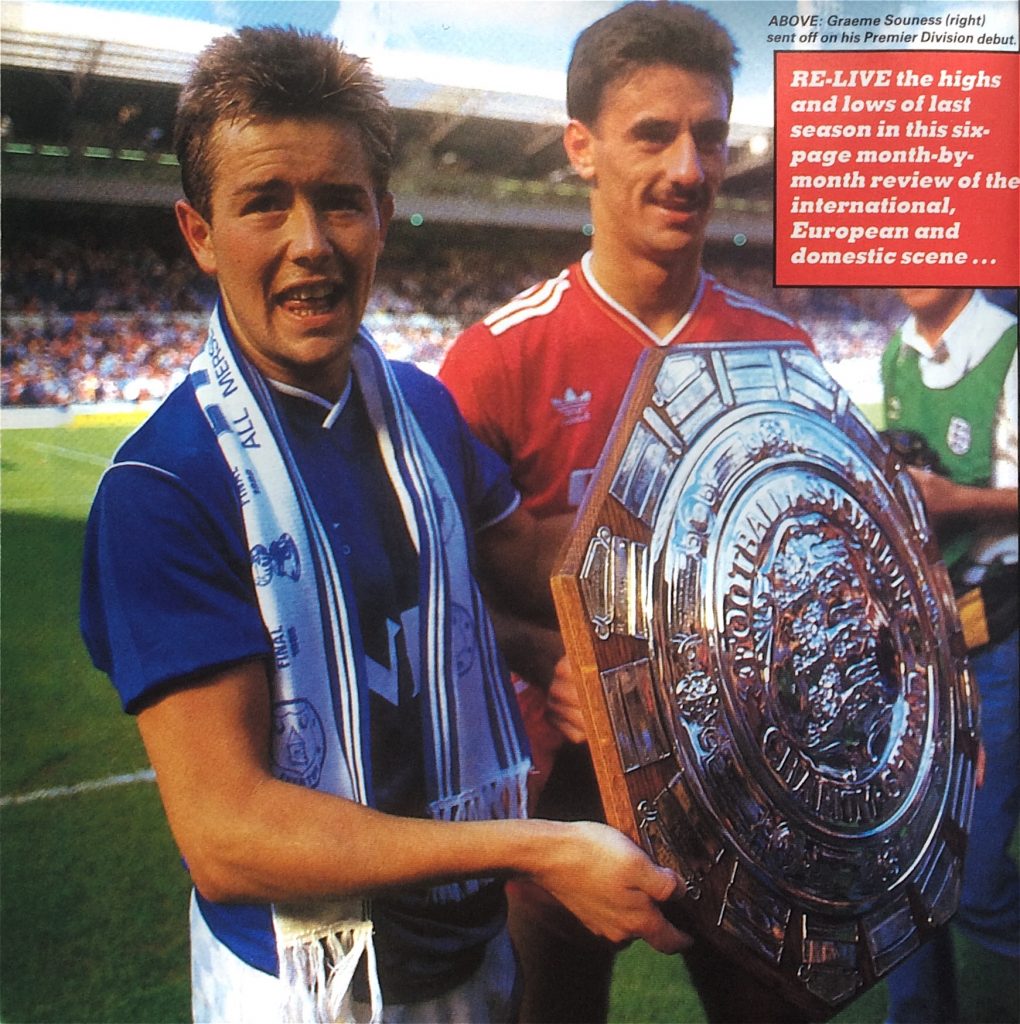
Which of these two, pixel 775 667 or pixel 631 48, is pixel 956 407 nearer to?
pixel 775 667

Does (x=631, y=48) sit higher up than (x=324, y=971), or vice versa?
(x=631, y=48)

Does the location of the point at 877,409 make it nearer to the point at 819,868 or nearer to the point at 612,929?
the point at 819,868

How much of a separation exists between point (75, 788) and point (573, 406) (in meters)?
1.32

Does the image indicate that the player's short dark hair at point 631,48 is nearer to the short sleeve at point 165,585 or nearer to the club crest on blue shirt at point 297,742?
the short sleeve at point 165,585

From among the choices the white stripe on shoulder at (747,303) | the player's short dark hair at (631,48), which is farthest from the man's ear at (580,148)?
the white stripe on shoulder at (747,303)

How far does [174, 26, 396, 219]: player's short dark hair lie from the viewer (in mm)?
1778

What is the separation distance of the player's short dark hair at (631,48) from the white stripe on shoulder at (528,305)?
0.35 m

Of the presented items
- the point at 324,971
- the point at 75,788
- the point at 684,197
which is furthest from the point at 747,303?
the point at 75,788

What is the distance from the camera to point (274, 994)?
183 cm

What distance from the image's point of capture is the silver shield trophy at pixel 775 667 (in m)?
1.86

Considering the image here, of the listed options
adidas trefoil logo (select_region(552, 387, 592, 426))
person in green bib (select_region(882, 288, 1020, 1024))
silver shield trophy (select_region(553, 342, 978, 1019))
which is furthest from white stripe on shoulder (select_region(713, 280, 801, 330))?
adidas trefoil logo (select_region(552, 387, 592, 426))

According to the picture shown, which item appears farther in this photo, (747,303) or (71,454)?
(747,303)

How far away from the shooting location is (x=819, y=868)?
203 centimetres

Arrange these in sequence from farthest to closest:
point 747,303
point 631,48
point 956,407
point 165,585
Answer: point 956,407
point 747,303
point 631,48
point 165,585
